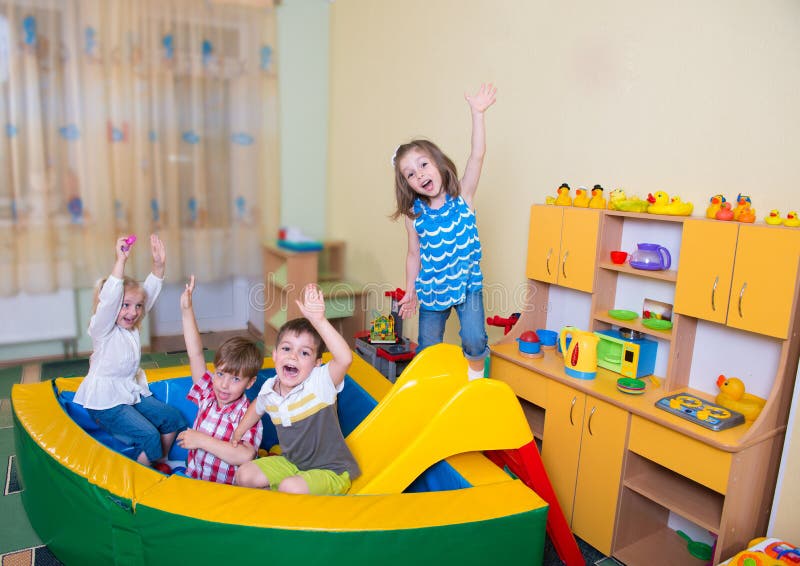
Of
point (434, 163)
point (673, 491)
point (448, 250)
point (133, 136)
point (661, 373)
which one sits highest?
point (133, 136)

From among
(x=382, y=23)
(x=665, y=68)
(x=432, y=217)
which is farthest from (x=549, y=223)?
(x=382, y=23)

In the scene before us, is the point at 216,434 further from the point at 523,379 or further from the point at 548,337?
the point at 548,337

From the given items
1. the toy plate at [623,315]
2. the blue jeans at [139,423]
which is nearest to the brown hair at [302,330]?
the blue jeans at [139,423]

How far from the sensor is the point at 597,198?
2.74 m

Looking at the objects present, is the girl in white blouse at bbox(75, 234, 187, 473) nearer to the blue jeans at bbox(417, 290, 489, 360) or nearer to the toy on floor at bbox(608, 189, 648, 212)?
the blue jeans at bbox(417, 290, 489, 360)

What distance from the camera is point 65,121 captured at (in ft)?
14.4

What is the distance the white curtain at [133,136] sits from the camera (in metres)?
4.30

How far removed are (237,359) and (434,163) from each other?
1092 millimetres

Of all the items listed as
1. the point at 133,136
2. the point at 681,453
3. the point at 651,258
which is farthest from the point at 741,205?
the point at 133,136

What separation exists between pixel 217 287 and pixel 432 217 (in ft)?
A: 9.68

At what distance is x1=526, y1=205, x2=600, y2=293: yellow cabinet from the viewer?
2.72 m

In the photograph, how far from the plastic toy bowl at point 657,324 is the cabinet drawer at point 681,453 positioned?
400 millimetres

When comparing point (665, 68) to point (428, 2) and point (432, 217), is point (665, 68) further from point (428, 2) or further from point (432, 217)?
point (428, 2)

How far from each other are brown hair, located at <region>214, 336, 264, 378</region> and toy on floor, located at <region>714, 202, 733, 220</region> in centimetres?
177
